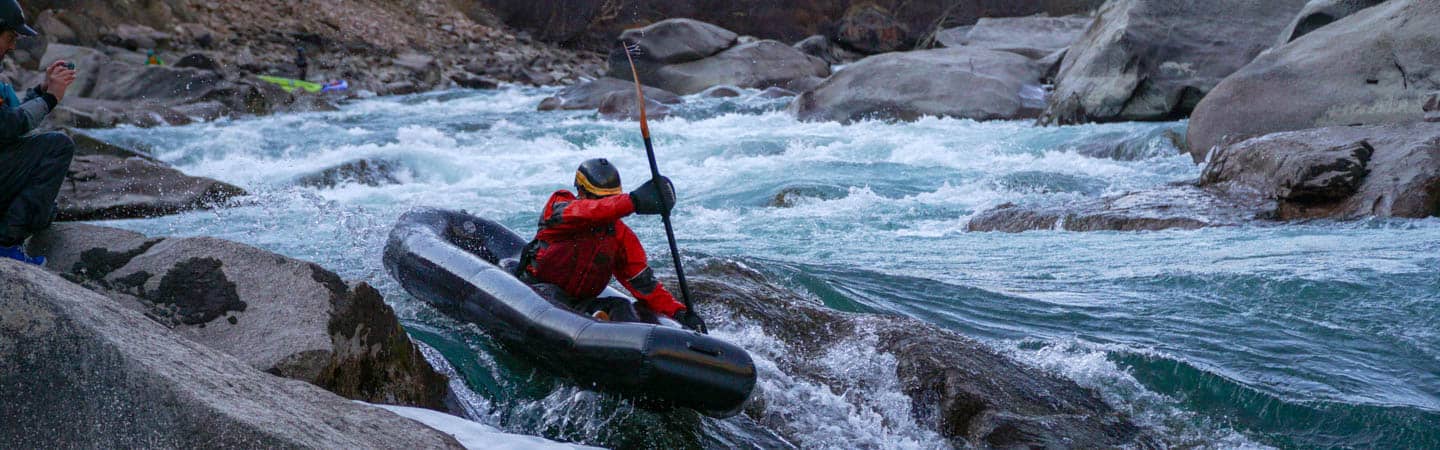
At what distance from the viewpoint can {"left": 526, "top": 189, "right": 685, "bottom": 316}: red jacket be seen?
4.76 meters

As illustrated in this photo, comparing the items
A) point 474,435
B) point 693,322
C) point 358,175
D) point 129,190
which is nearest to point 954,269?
point 693,322

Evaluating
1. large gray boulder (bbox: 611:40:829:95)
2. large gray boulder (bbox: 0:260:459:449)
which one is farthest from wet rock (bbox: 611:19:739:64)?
large gray boulder (bbox: 0:260:459:449)

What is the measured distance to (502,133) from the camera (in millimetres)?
15352

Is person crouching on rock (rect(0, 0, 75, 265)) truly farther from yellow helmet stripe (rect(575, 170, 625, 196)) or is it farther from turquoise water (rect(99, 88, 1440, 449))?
yellow helmet stripe (rect(575, 170, 625, 196))

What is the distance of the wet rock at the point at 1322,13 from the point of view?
11750 millimetres

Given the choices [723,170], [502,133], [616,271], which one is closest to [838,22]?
→ [502,133]

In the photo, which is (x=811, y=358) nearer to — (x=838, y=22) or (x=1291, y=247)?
(x=1291, y=247)

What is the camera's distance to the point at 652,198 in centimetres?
445

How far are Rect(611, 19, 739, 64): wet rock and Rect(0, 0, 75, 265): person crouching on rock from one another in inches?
666

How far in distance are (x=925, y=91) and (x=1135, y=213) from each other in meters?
7.71

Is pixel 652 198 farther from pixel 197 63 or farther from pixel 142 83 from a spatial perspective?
pixel 197 63

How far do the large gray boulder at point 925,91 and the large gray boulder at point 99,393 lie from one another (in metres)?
13.3

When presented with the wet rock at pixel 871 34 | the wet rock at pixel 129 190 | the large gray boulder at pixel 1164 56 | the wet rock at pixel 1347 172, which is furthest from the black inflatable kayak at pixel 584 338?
the wet rock at pixel 871 34

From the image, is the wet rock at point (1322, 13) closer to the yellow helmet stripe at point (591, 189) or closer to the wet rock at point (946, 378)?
the wet rock at point (946, 378)
